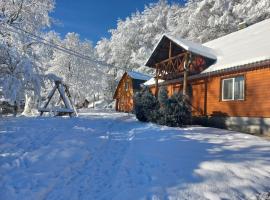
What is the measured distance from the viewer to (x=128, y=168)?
7461mm

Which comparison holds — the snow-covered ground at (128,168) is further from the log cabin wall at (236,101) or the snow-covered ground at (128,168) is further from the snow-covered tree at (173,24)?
the snow-covered tree at (173,24)

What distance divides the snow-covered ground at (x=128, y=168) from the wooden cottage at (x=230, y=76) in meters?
4.54

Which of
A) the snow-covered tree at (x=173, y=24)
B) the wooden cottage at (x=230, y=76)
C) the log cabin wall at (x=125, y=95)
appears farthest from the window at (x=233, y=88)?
the log cabin wall at (x=125, y=95)

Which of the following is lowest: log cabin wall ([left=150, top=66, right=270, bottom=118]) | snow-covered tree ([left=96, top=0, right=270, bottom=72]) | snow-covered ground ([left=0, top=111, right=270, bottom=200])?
snow-covered ground ([left=0, top=111, right=270, bottom=200])

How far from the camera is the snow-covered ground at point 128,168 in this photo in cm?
589

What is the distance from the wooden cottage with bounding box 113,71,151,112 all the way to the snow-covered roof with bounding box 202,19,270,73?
17.6 m

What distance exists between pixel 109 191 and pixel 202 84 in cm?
1455

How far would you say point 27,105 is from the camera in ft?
83.7

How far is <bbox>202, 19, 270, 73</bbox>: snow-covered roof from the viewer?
15.0 meters

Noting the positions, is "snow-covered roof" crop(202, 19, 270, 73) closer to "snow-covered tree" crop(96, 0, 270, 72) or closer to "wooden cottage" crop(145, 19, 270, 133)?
"wooden cottage" crop(145, 19, 270, 133)

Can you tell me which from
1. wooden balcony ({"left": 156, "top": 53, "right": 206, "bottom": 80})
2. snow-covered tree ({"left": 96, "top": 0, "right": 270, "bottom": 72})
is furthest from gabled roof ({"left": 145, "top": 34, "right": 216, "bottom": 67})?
snow-covered tree ({"left": 96, "top": 0, "right": 270, "bottom": 72})

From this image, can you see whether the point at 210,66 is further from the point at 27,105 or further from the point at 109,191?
the point at 27,105

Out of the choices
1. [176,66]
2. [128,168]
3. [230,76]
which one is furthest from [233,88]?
[128,168]

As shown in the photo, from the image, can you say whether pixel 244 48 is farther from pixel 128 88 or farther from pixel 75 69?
pixel 75 69
